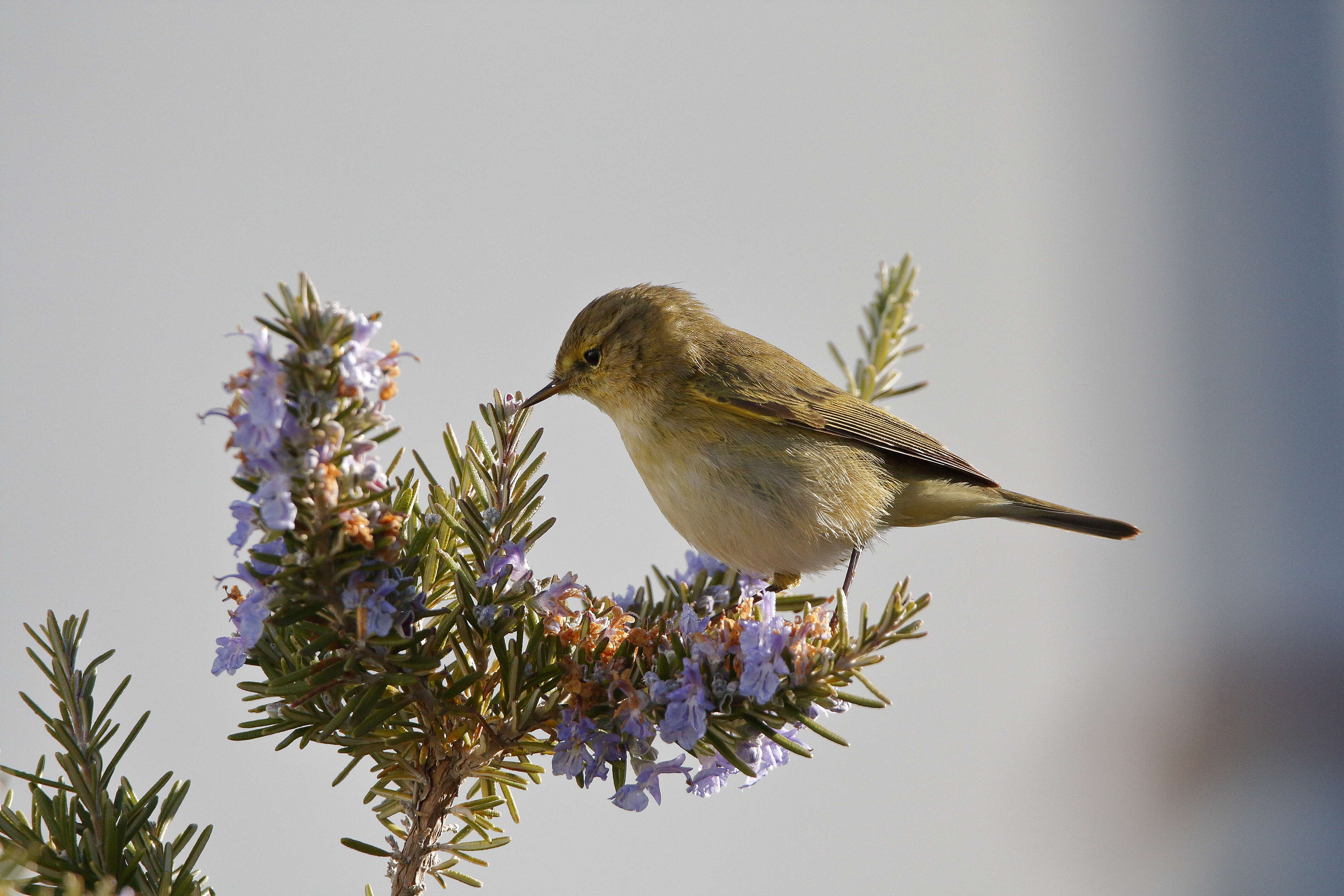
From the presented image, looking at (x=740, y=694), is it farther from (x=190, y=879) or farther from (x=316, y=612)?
(x=190, y=879)

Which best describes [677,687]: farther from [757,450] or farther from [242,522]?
[757,450]

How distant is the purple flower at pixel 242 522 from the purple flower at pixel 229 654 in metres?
0.11

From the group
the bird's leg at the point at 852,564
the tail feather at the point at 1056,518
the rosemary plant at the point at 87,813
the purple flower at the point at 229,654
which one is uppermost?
the tail feather at the point at 1056,518

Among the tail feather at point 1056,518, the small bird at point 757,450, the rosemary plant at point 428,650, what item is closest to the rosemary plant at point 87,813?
the rosemary plant at point 428,650

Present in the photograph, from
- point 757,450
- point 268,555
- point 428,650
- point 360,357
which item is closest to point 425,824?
point 428,650

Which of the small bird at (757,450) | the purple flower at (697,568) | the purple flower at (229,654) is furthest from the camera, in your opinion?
the small bird at (757,450)

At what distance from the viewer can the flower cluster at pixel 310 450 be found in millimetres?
626

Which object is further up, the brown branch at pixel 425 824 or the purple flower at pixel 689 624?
the purple flower at pixel 689 624

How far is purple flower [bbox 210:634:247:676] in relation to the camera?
2.44ft

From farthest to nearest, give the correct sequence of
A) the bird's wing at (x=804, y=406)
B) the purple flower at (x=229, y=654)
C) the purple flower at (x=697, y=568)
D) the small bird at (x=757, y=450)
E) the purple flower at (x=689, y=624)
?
the bird's wing at (x=804, y=406) < the small bird at (x=757, y=450) < the purple flower at (x=697, y=568) < the purple flower at (x=689, y=624) < the purple flower at (x=229, y=654)

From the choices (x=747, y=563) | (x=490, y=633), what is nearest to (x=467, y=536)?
(x=490, y=633)

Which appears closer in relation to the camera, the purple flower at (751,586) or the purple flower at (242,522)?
the purple flower at (242,522)

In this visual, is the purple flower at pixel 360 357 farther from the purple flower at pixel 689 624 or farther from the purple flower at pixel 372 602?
the purple flower at pixel 689 624

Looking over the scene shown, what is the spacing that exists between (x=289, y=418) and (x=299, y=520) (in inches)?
2.8
